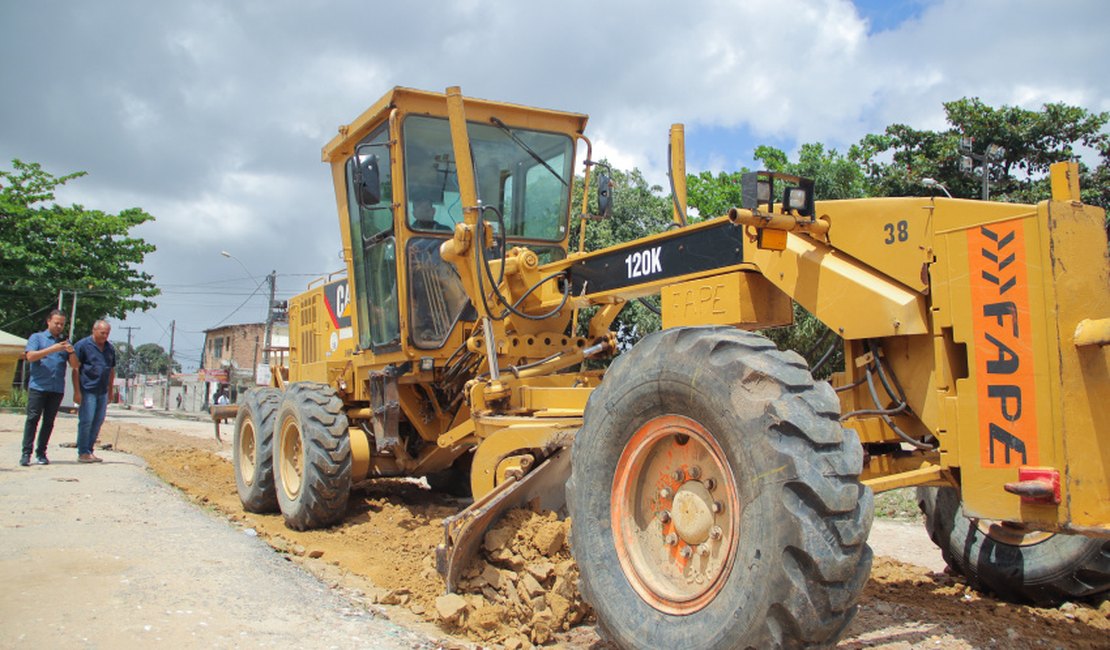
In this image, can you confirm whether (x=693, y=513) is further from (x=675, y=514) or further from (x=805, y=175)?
(x=805, y=175)

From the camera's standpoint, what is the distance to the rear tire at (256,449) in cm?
812

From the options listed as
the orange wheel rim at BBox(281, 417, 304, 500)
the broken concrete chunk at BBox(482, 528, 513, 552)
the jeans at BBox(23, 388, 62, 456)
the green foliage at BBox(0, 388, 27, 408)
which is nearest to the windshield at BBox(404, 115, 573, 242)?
the orange wheel rim at BBox(281, 417, 304, 500)

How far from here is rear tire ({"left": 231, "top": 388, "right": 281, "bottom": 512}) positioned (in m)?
8.12

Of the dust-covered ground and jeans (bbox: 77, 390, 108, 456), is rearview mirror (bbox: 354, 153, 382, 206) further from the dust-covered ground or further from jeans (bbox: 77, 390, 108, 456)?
jeans (bbox: 77, 390, 108, 456)

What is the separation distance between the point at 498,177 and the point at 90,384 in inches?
246

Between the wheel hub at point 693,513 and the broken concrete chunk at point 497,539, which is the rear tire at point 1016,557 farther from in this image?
the broken concrete chunk at point 497,539

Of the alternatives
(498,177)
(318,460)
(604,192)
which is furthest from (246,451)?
(604,192)

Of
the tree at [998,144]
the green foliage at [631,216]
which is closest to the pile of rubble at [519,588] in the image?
the green foliage at [631,216]

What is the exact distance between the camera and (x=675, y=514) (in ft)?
11.7

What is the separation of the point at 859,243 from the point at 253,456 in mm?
6780

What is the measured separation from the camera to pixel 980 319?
132 inches

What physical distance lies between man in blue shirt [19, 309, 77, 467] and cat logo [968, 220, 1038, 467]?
32.2ft

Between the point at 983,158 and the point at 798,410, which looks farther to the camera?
the point at 983,158

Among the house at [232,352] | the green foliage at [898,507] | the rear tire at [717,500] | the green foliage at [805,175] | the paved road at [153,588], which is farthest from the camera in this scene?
the house at [232,352]
